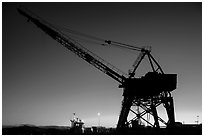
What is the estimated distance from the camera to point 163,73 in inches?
1112

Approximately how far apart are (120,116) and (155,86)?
6744mm

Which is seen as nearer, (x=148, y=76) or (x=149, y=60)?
(x=148, y=76)

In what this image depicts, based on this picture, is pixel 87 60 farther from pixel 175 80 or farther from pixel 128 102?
pixel 175 80

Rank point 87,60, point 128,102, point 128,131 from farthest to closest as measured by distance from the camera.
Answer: point 87,60, point 128,102, point 128,131

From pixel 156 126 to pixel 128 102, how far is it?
209 inches

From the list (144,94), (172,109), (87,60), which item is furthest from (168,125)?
(87,60)

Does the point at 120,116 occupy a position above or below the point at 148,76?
below

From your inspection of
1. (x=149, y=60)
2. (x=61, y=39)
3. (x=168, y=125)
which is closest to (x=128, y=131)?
(x=168, y=125)

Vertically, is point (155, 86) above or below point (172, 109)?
above

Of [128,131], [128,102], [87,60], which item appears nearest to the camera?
[128,131]

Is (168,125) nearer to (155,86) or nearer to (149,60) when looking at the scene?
(155,86)

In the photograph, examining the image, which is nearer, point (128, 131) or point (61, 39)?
point (128, 131)

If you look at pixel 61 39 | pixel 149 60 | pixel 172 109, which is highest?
pixel 61 39

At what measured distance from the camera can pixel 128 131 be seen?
26.9 metres
